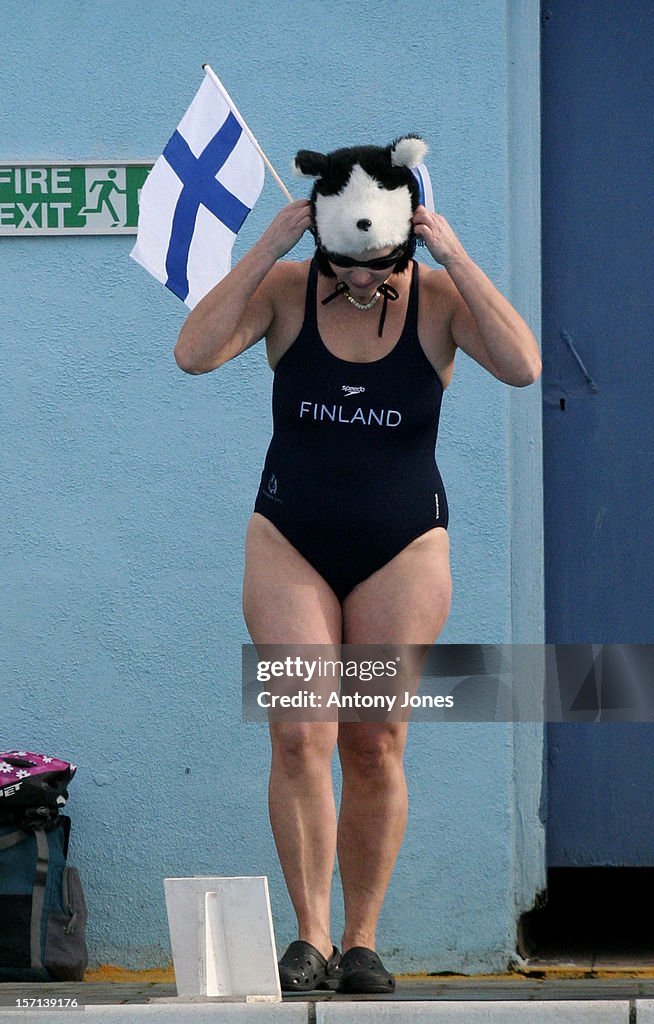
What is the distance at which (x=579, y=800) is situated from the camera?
221 inches

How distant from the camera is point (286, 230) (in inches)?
149

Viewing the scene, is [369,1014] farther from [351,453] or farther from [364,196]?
[364,196]

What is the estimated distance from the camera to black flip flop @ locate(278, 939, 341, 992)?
145 inches

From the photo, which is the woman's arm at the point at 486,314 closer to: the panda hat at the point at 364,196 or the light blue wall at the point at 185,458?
the panda hat at the point at 364,196

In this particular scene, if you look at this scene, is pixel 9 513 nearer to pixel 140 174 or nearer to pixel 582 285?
pixel 140 174

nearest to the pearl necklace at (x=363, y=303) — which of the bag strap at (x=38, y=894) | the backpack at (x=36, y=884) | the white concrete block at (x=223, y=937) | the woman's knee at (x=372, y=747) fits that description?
the woman's knee at (x=372, y=747)

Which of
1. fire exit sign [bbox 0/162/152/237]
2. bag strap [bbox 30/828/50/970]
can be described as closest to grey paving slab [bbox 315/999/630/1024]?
bag strap [bbox 30/828/50/970]

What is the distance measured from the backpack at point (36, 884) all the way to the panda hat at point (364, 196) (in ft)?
7.07

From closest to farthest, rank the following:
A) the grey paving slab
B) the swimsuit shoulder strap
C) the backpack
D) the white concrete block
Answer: the grey paving slab, the white concrete block, the swimsuit shoulder strap, the backpack

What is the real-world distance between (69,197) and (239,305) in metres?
1.92

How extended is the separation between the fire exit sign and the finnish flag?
122 centimetres

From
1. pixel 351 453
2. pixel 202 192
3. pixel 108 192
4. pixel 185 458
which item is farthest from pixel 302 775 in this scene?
pixel 108 192

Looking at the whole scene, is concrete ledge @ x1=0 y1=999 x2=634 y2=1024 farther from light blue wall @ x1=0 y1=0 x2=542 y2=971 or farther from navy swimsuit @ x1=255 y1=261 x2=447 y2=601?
light blue wall @ x1=0 y1=0 x2=542 y2=971

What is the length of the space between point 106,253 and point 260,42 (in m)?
0.88
